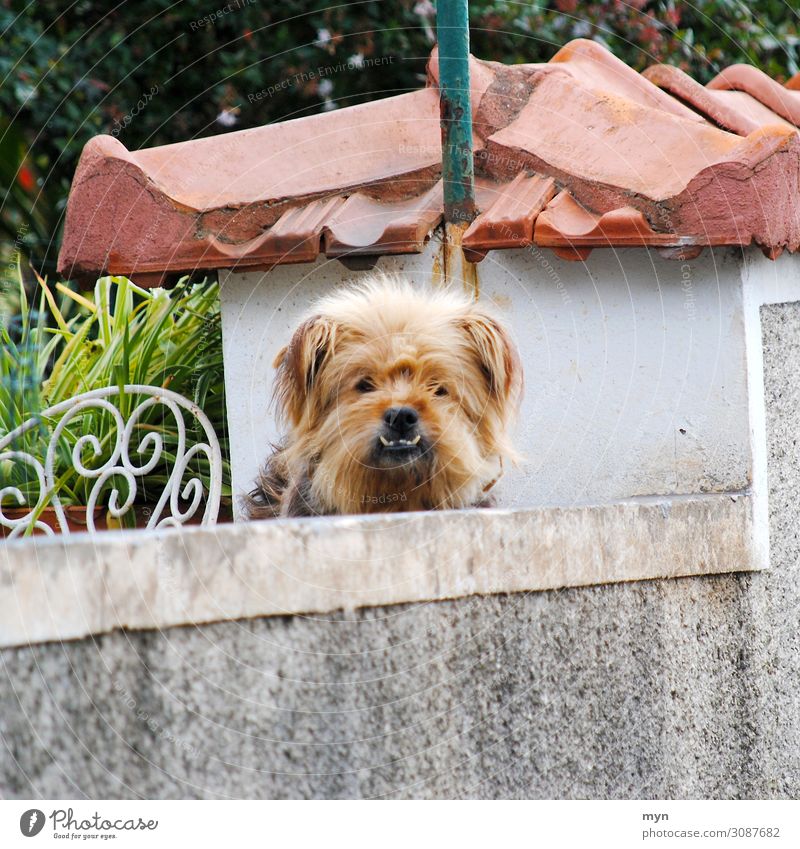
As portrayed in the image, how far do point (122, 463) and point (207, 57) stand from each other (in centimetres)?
267

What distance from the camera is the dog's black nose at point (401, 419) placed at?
3.06 metres

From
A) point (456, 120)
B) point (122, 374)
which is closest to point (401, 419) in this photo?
point (456, 120)

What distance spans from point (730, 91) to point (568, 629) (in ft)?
8.53

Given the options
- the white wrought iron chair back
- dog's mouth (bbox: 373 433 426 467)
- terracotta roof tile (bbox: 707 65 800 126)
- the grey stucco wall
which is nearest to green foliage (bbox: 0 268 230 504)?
the white wrought iron chair back

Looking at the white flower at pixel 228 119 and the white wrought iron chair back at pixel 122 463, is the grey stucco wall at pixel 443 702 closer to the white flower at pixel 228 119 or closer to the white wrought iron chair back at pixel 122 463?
the white wrought iron chair back at pixel 122 463

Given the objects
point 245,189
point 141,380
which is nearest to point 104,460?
point 141,380

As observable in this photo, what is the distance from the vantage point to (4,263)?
4.95 metres

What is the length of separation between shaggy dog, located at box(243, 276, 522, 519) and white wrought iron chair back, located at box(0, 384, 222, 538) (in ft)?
1.54

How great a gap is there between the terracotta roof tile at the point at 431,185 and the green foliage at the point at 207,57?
200 centimetres

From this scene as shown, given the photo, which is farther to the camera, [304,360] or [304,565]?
[304,360]

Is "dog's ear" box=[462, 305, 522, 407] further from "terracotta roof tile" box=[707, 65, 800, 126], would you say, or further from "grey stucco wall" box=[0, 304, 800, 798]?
"terracotta roof tile" box=[707, 65, 800, 126]

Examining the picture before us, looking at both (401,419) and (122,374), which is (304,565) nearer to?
(401,419)

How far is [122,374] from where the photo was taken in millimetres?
4125

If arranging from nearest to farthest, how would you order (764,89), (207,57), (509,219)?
1. (509,219)
2. (764,89)
3. (207,57)
